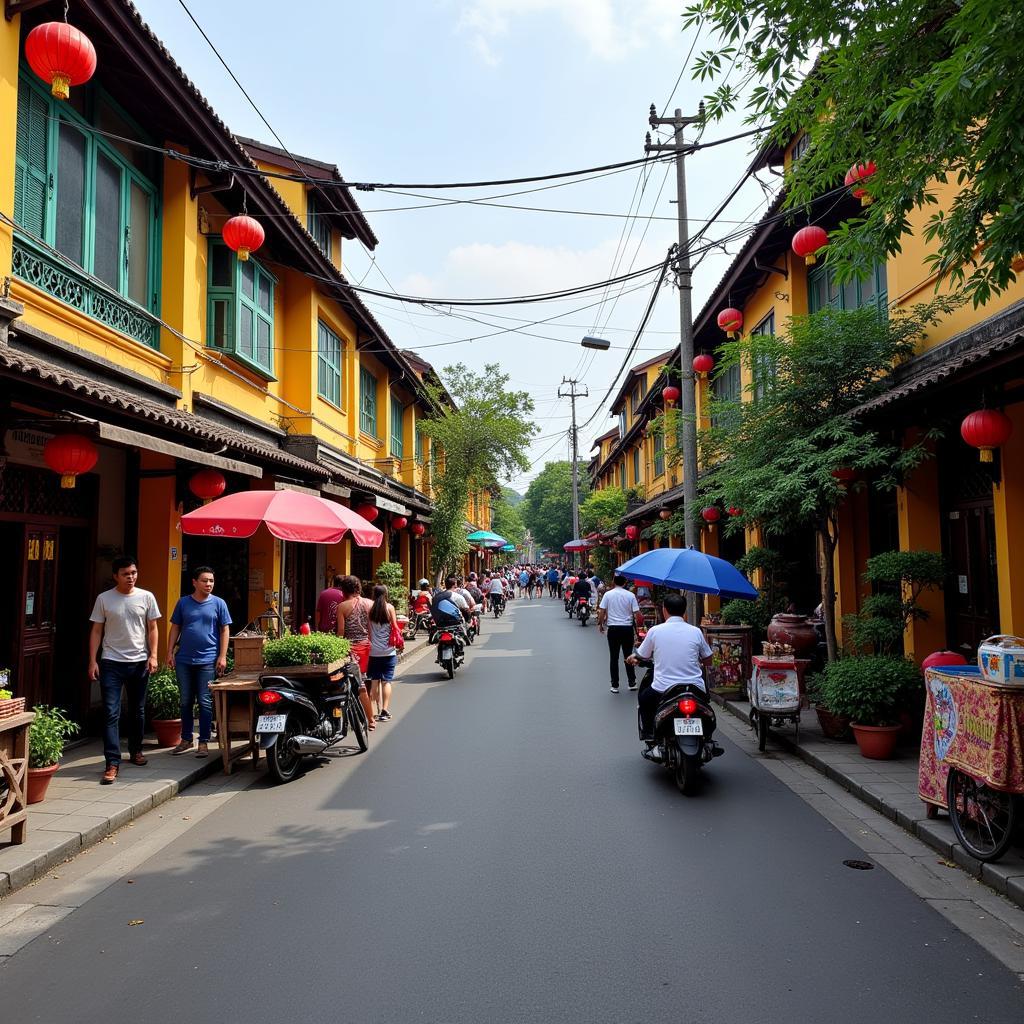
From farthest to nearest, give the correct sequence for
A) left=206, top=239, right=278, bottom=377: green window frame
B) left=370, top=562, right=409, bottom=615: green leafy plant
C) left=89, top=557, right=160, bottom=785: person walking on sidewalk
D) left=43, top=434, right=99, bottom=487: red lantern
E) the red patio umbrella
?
left=370, top=562, right=409, bottom=615: green leafy plant < left=206, top=239, right=278, bottom=377: green window frame < the red patio umbrella < left=89, top=557, right=160, bottom=785: person walking on sidewalk < left=43, top=434, right=99, bottom=487: red lantern

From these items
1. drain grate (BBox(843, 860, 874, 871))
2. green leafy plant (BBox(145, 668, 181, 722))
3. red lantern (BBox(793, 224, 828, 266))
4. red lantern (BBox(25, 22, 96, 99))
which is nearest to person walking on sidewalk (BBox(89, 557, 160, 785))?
green leafy plant (BBox(145, 668, 181, 722))

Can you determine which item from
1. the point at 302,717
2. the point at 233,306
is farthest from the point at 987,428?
the point at 233,306

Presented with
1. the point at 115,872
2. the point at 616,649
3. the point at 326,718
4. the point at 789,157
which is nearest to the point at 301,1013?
the point at 115,872

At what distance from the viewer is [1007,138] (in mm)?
4070

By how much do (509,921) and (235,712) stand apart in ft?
14.4

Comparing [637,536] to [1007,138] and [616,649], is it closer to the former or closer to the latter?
[616,649]

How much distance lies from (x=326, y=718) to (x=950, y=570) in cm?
671

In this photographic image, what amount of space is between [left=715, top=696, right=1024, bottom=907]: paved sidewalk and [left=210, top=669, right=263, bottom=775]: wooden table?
17.8ft

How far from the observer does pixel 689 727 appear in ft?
22.3

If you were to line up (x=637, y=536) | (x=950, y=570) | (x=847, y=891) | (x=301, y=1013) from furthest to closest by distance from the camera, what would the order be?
(x=637, y=536)
(x=950, y=570)
(x=847, y=891)
(x=301, y=1013)

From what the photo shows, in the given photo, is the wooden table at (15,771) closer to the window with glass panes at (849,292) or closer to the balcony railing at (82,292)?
the balcony railing at (82,292)

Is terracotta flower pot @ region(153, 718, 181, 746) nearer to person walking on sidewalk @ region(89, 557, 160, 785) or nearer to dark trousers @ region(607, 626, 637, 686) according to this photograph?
person walking on sidewalk @ region(89, 557, 160, 785)

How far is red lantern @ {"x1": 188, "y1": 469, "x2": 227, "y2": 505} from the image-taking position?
939 centimetres

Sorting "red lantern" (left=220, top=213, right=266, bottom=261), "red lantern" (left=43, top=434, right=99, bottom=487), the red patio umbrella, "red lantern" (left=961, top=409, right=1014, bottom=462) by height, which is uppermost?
"red lantern" (left=220, top=213, right=266, bottom=261)
